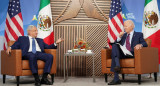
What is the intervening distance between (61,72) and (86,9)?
1640 millimetres

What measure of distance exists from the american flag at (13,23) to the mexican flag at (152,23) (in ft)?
9.35

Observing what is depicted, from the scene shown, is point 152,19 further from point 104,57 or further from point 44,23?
point 44,23

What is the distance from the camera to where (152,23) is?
5633 millimetres

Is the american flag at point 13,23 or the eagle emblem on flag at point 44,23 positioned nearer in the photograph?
the american flag at point 13,23

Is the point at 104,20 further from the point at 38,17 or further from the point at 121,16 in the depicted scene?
the point at 38,17

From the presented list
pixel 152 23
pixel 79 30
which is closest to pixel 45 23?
pixel 79 30

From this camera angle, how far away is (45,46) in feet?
15.8

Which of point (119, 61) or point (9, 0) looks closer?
point (119, 61)

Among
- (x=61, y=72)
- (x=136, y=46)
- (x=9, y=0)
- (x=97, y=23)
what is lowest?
(x=61, y=72)

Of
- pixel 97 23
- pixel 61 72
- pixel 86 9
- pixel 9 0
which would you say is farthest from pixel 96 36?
pixel 9 0

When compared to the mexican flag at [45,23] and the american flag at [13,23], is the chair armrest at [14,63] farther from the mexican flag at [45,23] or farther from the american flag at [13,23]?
the mexican flag at [45,23]

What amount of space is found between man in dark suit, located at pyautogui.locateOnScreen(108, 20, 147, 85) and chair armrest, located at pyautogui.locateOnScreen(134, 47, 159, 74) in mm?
105

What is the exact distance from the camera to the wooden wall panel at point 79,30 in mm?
5906

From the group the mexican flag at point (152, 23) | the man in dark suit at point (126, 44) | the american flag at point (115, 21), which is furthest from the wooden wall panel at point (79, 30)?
the man in dark suit at point (126, 44)
